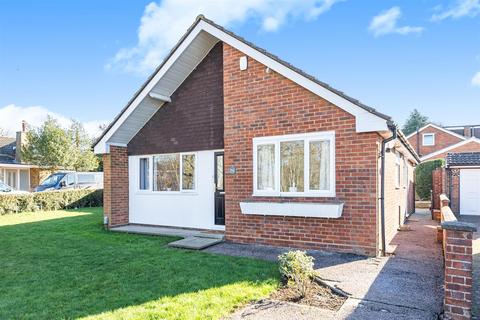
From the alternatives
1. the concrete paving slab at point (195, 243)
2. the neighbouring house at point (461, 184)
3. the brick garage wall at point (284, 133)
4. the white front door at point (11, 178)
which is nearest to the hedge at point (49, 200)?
the concrete paving slab at point (195, 243)

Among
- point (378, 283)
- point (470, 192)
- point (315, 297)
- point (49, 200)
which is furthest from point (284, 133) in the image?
point (49, 200)

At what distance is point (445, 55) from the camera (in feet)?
49.7

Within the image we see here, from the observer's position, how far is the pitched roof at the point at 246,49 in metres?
6.74

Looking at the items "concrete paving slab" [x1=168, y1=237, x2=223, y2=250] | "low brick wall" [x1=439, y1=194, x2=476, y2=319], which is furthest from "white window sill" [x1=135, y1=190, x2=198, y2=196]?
"low brick wall" [x1=439, y1=194, x2=476, y2=319]

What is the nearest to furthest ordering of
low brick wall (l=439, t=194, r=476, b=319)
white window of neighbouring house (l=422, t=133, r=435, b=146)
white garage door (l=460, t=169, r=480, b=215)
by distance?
Result: low brick wall (l=439, t=194, r=476, b=319)
white garage door (l=460, t=169, r=480, b=215)
white window of neighbouring house (l=422, t=133, r=435, b=146)

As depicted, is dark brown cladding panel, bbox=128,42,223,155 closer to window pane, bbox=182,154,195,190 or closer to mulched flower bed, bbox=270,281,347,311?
window pane, bbox=182,154,195,190

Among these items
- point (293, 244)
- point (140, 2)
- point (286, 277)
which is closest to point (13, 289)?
point (286, 277)

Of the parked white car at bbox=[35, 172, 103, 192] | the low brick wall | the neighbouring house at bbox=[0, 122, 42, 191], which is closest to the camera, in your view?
the low brick wall

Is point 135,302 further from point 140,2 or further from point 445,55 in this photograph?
point 445,55

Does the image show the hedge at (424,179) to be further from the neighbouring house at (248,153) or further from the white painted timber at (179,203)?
the white painted timber at (179,203)

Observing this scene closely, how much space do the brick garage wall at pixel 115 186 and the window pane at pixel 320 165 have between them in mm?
7223

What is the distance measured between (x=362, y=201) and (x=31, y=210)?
1790 centimetres

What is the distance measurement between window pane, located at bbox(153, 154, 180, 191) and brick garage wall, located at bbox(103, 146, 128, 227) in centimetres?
125

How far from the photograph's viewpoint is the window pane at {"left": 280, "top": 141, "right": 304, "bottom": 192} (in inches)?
296
